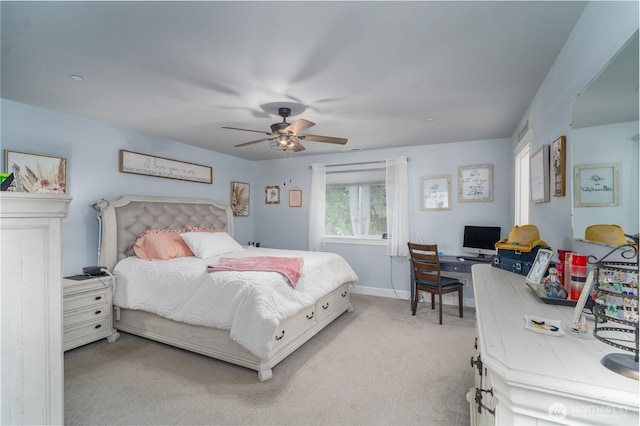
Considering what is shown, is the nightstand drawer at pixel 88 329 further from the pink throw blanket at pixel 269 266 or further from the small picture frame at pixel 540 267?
the small picture frame at pixel 540 267

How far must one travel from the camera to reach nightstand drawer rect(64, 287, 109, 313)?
2709 millimetres

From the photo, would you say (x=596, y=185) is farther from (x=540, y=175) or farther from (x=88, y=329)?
(x=88, y=329)

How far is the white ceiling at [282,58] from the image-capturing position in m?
1.49

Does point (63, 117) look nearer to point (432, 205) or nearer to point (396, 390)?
point (396, 390)

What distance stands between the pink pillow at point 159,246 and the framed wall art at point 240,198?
153cm

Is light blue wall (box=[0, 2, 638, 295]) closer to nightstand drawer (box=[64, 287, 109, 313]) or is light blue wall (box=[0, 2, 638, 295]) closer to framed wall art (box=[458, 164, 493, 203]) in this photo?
framed wall art (box=[458, 164, 493, 203])

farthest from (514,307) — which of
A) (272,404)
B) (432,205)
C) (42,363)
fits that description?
(432,205)

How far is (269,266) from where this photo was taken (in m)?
2.80

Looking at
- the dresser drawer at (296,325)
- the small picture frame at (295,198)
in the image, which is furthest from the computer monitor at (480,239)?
the small picture frame at (295,198)

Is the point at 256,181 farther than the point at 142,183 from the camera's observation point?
Yes

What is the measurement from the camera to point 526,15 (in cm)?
150

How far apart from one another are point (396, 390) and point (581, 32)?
8.11 feet

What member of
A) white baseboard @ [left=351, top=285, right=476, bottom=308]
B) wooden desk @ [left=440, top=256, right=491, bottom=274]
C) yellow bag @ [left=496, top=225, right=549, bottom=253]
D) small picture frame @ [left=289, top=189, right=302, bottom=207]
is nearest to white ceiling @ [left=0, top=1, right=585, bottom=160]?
yellow bag @ [left=496, top=225, right=549, bottom=253]

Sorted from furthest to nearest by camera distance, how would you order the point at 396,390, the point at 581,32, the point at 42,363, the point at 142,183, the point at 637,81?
the point at 142,183 → the point at 396,390 → the point at 581,32 → the point at 42,363 → the point at 637,81
